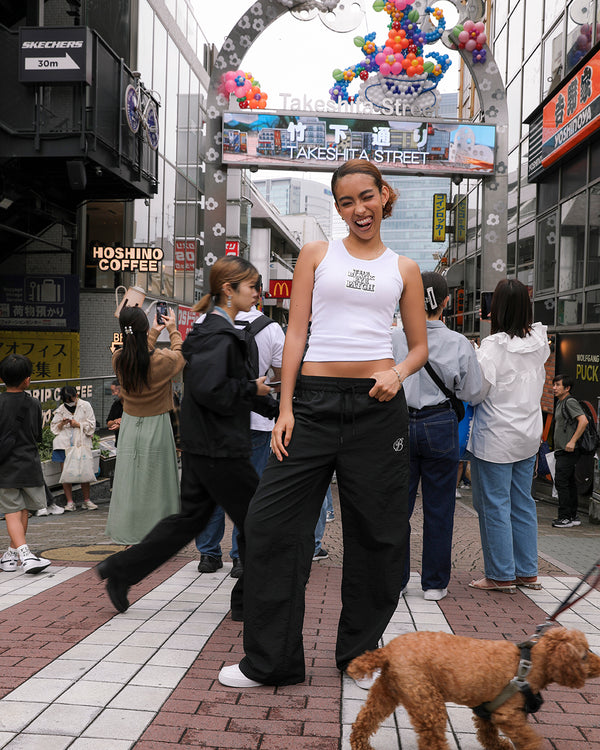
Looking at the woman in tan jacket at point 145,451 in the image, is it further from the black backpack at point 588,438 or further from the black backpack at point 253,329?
the black backpack at point 588,438

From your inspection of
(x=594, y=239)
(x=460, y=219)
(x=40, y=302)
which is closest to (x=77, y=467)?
(x=40, y=302)

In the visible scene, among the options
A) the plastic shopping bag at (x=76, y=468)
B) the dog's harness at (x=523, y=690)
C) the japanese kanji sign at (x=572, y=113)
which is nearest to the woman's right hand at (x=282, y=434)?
the dog's harness at (x=523, y=690)

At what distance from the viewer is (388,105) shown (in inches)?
561

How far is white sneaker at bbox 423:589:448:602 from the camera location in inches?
171

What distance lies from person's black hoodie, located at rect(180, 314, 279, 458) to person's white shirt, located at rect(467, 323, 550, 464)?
5.27 ft

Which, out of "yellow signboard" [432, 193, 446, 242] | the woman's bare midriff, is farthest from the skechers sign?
"yellow signboard" [432, 193, 446, 242]

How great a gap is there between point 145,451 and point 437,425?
7.31 ft

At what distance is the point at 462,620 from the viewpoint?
3924 mm

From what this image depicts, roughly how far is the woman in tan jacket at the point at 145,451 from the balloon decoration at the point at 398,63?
34.0ft

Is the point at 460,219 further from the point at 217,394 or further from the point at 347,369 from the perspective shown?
the point at 347,369

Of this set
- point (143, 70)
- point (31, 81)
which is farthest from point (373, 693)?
point (143, 70)

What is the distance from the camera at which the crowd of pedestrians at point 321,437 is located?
2838 mm

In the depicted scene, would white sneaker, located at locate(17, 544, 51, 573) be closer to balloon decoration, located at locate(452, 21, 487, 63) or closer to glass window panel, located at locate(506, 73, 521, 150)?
balloon decoration, located at locate(452, 21, 487, 63)

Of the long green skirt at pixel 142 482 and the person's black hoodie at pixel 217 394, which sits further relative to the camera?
the long green skirt at pixel 142 482
